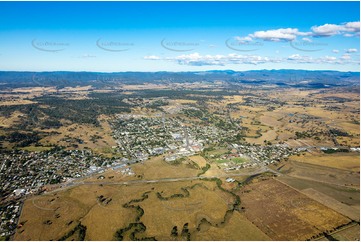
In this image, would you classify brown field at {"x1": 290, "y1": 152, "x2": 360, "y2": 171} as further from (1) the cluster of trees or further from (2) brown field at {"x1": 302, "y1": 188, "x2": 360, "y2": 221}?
(1) the cluster of trees

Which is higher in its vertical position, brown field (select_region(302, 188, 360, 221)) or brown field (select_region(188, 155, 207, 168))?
brown field (select_region(188, 155, 207, 168))

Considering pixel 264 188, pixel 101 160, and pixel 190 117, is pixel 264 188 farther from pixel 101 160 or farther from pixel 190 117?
pixel 190 117

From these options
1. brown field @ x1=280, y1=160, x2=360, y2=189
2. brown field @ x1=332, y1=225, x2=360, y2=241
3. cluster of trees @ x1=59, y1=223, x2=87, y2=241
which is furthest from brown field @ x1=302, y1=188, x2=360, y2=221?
cluster of trees @ x1=59, y1=223, x2=87, y2=241

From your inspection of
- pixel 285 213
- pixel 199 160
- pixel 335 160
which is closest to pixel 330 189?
pixel 285 213

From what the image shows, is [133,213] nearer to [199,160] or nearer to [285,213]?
[285,213]

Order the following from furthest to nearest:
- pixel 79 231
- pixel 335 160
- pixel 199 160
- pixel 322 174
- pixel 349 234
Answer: pixel 335 160, pixel 199 160, pixel 322 174, pixel 79 231, pixel 349 234
